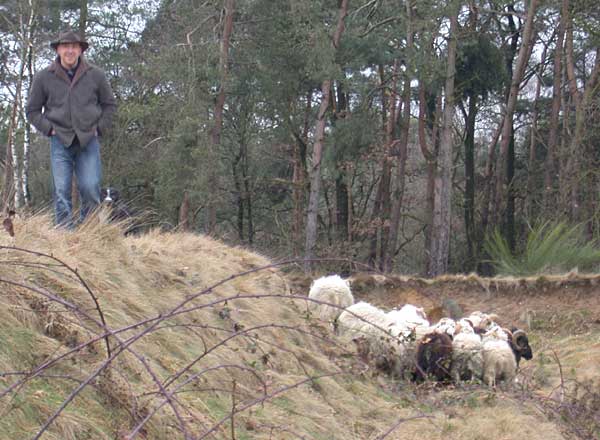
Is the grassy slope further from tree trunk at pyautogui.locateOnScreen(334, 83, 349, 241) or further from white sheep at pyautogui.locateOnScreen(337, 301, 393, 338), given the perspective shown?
tree trunk at pyautogui.locateOnScreen(334, 83, 349, 241)

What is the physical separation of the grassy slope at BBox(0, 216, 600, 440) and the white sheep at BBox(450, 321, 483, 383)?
1070mm

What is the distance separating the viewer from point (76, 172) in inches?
336

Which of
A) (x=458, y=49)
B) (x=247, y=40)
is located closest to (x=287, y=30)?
(x=247, y=40)

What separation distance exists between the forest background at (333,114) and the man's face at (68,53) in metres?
13.5

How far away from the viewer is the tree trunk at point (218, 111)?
23812 mm

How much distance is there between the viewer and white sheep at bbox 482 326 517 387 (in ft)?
29.6

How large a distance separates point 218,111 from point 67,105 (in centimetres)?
1683

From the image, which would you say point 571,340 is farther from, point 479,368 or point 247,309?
point 247,309

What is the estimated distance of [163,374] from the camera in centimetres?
533

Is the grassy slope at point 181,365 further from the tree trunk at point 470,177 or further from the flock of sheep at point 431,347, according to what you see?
the tree trunk at point 470,177

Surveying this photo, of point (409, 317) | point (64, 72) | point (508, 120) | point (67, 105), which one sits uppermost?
point (508, 120)

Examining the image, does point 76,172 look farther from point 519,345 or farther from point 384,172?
point 384,172

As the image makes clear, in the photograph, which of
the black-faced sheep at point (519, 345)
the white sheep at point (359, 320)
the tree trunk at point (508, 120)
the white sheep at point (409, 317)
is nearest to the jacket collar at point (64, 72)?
the white sheep at point (359, 320)

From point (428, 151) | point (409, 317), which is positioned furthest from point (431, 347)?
point (428, 151)
